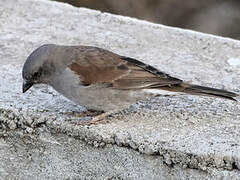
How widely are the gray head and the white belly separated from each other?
17 centimetres

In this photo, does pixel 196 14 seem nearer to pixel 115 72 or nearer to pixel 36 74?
pixel 115 72

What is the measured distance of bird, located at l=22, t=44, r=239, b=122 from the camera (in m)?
4.22

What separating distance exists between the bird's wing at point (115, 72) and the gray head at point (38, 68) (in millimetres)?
168

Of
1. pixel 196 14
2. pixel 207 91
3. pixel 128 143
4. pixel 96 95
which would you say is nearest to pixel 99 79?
pixel 96 95

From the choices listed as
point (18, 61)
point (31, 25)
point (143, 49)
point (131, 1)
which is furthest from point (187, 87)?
point (131, 1)

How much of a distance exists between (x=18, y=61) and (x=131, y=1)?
12.5 feet

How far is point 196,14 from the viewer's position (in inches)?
352

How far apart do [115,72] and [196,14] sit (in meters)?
4.87

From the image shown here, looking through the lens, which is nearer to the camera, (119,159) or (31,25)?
(119,159)

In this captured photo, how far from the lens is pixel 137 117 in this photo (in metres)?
4.29

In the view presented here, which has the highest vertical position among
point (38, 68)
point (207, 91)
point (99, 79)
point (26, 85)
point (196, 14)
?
point (207, 91)

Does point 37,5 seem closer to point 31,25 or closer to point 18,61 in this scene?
point 31,25

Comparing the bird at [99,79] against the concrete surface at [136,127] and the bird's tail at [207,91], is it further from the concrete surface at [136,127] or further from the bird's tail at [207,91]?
the concrete surface at [136,127]

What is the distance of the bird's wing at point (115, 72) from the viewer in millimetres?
4246
